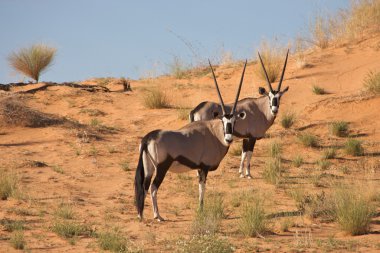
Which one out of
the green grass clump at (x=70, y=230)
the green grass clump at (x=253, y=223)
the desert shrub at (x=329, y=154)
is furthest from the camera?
the desert shrub at (x=329, y=154)

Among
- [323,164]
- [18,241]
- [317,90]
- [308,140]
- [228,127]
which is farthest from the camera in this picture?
[317,90]

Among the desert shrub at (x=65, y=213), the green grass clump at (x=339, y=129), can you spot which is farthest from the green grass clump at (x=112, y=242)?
the green grass clump at (x=339, y=129)

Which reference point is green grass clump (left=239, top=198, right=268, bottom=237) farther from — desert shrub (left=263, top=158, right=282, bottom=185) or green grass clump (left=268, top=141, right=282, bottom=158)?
green grass clump (left=268, top=141, right=282, bottom=158)

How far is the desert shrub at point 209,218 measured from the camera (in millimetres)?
8258

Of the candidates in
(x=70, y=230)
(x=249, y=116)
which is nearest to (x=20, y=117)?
(x=249, y=116)

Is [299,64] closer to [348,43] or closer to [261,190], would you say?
[348,43]

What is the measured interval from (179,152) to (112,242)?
2122mm

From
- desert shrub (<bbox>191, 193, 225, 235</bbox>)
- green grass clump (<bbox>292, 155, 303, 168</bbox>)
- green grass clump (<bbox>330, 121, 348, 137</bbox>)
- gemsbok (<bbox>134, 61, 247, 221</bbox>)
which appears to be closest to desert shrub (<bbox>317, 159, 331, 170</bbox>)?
green grass clump (<bbox>292, 155, 303, 168</bbox>)

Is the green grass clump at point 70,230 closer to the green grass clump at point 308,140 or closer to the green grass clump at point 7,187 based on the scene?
the green grass clump at point 7,187

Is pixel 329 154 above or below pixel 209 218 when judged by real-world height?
above

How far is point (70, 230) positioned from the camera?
861 cm

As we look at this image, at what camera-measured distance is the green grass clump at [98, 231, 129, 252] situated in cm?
770

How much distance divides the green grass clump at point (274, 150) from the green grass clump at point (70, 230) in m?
6.52

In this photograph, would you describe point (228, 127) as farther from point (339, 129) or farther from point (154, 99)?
point (154, 99)
